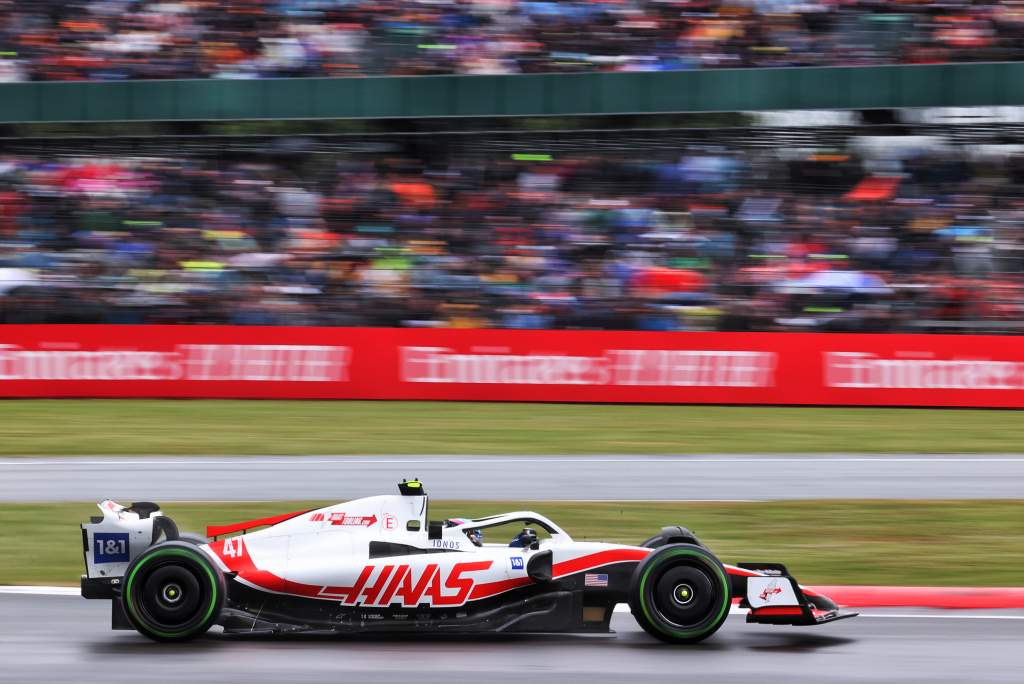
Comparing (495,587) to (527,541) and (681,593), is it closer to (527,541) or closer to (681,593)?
(527,541)

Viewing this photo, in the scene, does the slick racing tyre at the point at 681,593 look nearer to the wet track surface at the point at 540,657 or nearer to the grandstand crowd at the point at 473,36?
the wet track surface at the point at 540,657

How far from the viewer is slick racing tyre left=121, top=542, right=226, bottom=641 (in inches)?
248

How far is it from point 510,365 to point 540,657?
35.6 feet

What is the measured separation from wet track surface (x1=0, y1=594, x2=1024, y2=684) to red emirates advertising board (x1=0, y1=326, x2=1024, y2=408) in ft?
31.8

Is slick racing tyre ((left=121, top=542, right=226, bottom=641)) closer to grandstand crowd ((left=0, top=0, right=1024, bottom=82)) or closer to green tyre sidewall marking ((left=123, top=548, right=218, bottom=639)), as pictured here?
green tyre sidewall marking ((left=123, top=548, right=218, bottom=639))

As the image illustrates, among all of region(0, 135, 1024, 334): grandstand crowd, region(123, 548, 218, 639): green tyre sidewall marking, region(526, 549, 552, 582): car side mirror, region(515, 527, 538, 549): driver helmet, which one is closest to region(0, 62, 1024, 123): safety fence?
region(0, 135, 1024, 334): grandstand crowd

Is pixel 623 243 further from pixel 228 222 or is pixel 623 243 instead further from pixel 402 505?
pixel 402 505

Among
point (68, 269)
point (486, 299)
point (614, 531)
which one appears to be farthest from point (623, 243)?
point (614, 531)

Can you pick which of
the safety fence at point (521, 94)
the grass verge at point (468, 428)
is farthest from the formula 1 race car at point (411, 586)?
Result: the safety fence at point (521, 94)

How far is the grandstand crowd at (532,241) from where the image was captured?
17203mm

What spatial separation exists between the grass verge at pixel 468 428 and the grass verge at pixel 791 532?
3121 millimetres

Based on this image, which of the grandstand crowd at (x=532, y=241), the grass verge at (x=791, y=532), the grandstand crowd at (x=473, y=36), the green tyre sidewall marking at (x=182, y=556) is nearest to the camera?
the green tyre sidewall marking at (x=182, y=556)

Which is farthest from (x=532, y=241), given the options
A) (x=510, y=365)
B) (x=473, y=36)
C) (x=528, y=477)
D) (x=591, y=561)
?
(x=591, y=561)

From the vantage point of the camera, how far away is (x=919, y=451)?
45.3ft
